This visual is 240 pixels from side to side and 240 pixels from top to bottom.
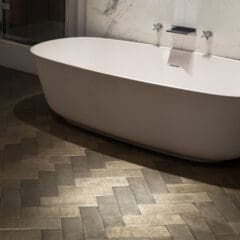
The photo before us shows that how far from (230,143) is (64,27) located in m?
2.01

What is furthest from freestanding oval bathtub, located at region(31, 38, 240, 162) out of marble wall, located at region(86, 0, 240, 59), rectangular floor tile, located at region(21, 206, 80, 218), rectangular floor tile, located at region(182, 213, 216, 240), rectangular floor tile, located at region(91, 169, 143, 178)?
rectangular floor tile, located at region(21, 206, 80, 218)

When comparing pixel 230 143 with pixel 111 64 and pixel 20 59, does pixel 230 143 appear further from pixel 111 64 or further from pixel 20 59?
pixel 20 59

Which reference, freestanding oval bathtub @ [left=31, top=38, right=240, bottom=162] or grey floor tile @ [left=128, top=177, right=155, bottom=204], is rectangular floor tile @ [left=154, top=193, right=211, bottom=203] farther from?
freestanding oval bathtub @ [left=31, top=38, right=240, bottom=162]

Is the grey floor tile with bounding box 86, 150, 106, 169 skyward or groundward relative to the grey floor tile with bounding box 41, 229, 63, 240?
skyward

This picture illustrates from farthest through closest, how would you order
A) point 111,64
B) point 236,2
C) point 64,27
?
point 64,27, point 111,64, point 236,2

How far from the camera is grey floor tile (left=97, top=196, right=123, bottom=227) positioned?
84.1 inches

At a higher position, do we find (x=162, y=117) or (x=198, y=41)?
(x=198, y=41)

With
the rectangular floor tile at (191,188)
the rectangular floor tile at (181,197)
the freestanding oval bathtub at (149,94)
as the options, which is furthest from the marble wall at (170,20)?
the rectangular floor tile at (181,197)

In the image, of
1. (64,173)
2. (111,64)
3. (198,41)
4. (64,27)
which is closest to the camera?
(64,173)

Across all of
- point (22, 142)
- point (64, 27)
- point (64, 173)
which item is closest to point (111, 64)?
point (64, 27)

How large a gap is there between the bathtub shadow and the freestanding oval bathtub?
0.20 ft

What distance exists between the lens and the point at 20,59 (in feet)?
13.8

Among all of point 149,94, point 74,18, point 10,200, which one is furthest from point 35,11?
point 10,200

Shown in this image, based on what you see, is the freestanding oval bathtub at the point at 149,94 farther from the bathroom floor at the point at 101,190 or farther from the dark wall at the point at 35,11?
the dark wall at the point at 35,11
